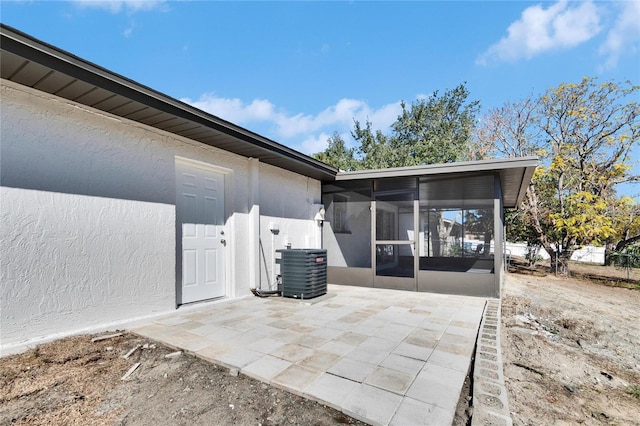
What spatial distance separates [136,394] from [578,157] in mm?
13026

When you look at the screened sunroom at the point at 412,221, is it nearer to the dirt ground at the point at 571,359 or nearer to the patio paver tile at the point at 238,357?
the dirt ground at the point at 571,359

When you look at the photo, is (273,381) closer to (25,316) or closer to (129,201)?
(25,316)

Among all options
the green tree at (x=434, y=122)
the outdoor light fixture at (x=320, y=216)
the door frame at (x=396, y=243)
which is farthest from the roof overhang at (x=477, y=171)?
the green tree at (x=434, y=122)

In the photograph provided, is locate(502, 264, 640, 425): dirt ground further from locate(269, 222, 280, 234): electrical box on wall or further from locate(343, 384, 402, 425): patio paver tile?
locate(269, 222, 280, 234): electrical box on wall

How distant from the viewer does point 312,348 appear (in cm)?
295

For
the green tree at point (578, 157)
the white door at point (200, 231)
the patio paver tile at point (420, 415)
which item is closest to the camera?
the patio paver tile at point (420, 415)

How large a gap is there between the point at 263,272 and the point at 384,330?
2805 millimetres

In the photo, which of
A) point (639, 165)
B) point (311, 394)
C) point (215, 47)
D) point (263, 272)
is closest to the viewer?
point (311, 394)

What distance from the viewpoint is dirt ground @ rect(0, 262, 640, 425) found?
6.34 feet

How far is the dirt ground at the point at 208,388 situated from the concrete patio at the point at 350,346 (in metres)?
0.13

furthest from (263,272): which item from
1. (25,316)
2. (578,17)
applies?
(578,17)

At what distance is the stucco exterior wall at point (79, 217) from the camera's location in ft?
9.36

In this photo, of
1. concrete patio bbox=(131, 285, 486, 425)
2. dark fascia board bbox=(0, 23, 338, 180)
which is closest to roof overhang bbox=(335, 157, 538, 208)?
concrete patio bbox=(131, 285, 486, 425)

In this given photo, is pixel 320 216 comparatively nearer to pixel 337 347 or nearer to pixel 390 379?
pixel 337 347
